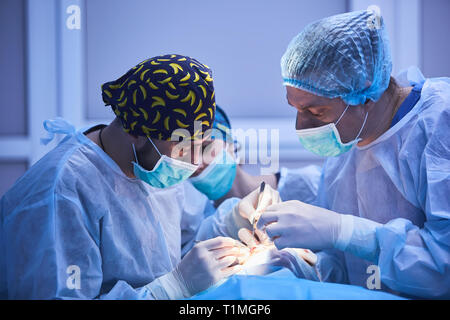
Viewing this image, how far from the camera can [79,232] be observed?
1362 mm

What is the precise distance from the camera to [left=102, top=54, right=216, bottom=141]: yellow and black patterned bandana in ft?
4.77

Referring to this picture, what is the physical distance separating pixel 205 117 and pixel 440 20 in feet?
4.35

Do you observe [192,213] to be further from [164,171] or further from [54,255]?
[54,255]

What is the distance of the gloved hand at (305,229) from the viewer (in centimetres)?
155

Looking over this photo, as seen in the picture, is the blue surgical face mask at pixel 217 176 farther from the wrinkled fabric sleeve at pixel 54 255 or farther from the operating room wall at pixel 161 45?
the wrinkled fabric sleeve at pixel 54 255

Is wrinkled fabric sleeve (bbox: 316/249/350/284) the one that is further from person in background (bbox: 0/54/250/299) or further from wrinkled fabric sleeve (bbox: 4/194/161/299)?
wrinkled fabric sleeve (bbox: 4/194/161/299)

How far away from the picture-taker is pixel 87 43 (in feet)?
5.63

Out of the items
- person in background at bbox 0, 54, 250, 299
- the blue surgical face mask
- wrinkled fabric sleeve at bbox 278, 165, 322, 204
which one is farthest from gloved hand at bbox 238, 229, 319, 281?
wrinkled fabric sleeve at bbox 278, 165, 322, 204

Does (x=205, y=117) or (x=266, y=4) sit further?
(x=266, y=4)

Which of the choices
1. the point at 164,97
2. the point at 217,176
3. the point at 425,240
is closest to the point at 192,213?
the point at 217,176

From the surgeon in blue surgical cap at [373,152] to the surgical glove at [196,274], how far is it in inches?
8.8

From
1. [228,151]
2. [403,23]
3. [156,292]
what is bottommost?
[156,292]
